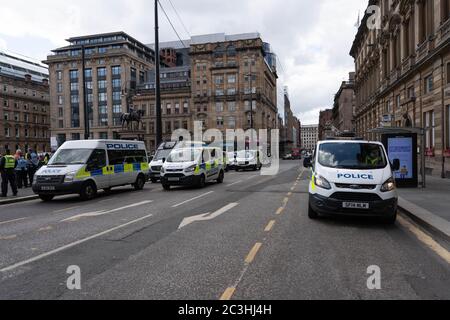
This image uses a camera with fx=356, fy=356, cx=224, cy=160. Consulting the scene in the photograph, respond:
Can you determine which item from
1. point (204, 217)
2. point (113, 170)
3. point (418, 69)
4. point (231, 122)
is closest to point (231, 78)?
point (231, 122)

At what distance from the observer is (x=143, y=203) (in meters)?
11.6

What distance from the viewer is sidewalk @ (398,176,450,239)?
7301mm

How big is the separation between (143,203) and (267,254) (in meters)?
6.81

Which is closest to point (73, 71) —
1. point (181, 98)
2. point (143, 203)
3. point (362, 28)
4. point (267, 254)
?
point (181, 98)

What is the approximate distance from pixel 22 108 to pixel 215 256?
320ft

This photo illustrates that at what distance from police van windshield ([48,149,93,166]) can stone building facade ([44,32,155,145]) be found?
78.0 metres

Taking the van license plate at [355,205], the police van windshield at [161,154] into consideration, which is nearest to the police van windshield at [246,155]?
the police van windshield at [161,154]

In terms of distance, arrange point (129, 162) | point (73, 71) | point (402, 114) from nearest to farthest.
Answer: point (129, 162), point (402, 114), point (73, 71)

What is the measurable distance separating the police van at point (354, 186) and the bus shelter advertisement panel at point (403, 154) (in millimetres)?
6721

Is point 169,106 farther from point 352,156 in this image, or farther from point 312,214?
point 312,214

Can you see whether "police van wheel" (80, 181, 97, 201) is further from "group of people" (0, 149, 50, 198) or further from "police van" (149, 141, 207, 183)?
"police van" (149, 141, 207, 183)

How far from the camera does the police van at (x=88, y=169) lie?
1225cm

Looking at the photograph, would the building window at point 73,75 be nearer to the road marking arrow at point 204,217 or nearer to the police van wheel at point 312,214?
the road marking arrow at point 204,217
